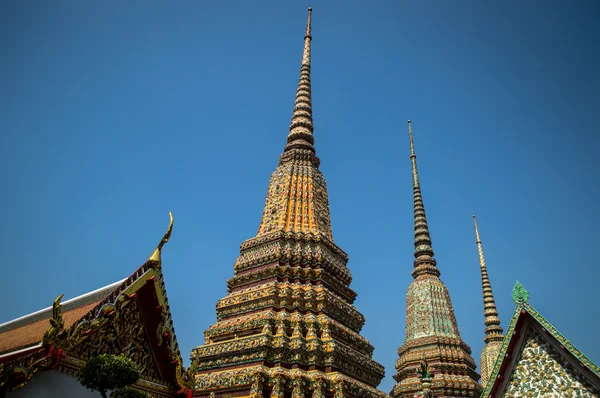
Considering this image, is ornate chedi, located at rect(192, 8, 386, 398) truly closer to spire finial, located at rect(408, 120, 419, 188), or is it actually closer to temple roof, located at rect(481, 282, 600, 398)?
temple roof, located at rect(481, 282, 600, 398)

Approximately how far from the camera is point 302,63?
18.0 metres

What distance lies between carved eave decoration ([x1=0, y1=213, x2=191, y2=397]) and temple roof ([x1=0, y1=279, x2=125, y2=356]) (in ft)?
0.92

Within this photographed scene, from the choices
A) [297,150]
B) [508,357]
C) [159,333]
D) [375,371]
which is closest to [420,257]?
[297,150]

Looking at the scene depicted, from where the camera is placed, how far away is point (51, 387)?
17.4 feet

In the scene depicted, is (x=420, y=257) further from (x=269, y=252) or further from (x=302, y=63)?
(x=269, y=252)

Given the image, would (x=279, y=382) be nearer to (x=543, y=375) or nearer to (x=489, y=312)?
(x=543, y=375)

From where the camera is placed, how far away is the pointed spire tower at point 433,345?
1672 centimetres

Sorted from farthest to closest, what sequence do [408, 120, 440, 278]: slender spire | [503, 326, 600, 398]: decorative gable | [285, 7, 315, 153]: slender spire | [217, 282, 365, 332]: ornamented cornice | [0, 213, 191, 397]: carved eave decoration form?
[408, 120, 440, 278]: slender spire
[285, 7, 315, 153]: slender spire
[217, 282, 365, 332]: ornamented cornice
[503, 326, 600, 398]: decorative gable
[0, 213, 191, 397]: carved eave decoration

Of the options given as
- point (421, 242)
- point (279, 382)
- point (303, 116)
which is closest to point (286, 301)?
point (279, 382)

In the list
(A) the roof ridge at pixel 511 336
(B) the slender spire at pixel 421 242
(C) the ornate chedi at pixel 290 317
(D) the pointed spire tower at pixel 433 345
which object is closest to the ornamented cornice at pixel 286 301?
(C) the ornate chedi at pixel 290 317

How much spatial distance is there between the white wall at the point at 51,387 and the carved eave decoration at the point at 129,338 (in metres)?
0.10

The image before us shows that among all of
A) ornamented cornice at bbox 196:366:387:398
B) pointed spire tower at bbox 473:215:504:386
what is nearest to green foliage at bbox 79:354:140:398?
ornamented cornice at bbox 196:366:387:398

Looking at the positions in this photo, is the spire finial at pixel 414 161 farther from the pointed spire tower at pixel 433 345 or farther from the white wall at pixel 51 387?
the white wall at pixel 51 387

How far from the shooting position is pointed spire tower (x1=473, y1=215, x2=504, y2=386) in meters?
23.1
